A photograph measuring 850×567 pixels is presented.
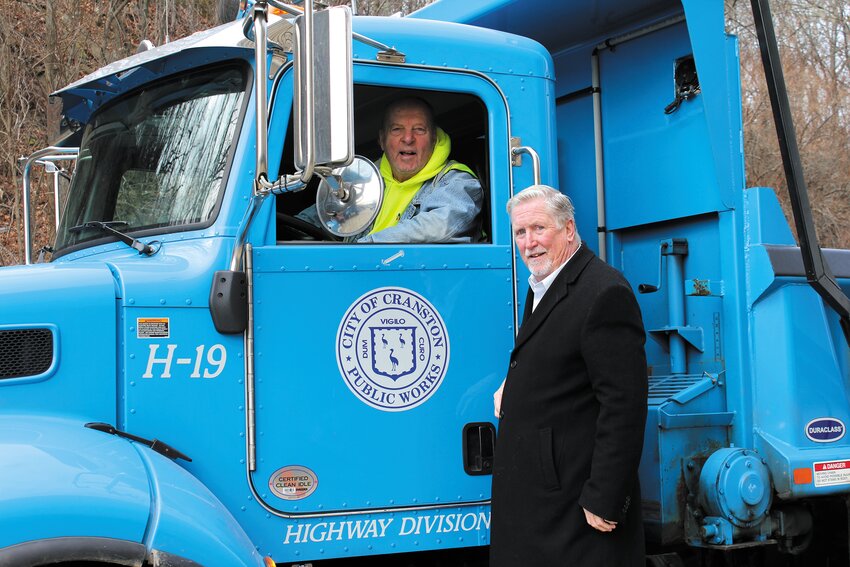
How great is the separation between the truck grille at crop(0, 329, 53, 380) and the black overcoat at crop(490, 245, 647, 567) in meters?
1.45

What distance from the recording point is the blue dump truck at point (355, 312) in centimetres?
263

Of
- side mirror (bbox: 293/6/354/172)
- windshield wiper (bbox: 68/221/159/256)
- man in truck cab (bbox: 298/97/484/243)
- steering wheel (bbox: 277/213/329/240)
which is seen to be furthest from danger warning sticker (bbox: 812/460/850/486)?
windshield wiper (bbox: 68/221/159/256)

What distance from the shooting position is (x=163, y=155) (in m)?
3.27

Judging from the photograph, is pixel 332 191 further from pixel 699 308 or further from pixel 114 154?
pixel 699 308

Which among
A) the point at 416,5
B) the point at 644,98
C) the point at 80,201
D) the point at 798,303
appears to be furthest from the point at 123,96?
the point at 416,5

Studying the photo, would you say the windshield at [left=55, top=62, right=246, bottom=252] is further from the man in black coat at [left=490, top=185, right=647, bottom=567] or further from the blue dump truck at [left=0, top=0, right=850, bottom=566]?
the man in black coat at [left=490, top=185, right=647, bottom=567]

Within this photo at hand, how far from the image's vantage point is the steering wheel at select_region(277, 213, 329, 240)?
10.6ft

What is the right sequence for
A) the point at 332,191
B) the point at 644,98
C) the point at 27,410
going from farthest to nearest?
the point at 644,98 < the point at 332,191 < the point at 27,410

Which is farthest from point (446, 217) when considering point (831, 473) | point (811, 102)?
point (811, 102)

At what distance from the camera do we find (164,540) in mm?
2457

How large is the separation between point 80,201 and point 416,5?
9.57m

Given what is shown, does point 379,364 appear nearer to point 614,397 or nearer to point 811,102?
point 614,397

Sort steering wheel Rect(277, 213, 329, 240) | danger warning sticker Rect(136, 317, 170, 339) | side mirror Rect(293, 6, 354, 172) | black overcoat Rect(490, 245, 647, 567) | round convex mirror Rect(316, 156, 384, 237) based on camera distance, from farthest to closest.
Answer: steering wheel Rect(277, 213, 329, 240) → round convex mirror Rect(316, 156, 384, 237) → danger warning sticker Rect(136, 317, 170, 339) → black overcoat Rect(490, 245, 647, 567) → side mirror Rect(293, 6, 354, 172)

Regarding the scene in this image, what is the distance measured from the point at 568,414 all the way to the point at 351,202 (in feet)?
3.22
